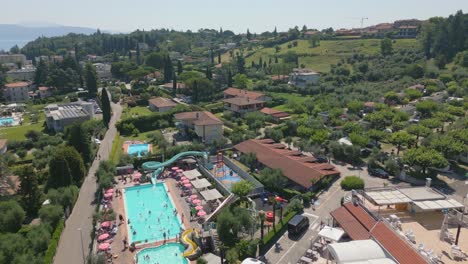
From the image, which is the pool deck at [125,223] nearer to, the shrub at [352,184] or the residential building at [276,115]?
the shrub at [352,184]

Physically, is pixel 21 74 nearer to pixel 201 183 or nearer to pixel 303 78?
pixel 303 78

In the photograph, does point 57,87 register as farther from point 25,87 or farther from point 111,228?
point 111,228

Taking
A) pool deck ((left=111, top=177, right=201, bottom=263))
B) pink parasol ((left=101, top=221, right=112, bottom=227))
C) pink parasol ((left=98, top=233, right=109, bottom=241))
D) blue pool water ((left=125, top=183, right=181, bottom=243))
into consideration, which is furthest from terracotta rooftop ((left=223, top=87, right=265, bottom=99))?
pink parasol ((left=98, top=233, right=109, bottom=241))

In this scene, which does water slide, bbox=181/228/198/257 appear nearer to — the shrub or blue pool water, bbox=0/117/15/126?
the shrub

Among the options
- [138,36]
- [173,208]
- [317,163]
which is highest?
[138,36]

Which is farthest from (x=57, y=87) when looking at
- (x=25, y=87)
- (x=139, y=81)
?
(x=139, y=81)

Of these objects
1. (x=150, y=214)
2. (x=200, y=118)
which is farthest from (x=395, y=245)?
(x=200, y=118)

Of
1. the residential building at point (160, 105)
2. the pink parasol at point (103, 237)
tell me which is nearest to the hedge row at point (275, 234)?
the pink parasol at point (103, 237)
